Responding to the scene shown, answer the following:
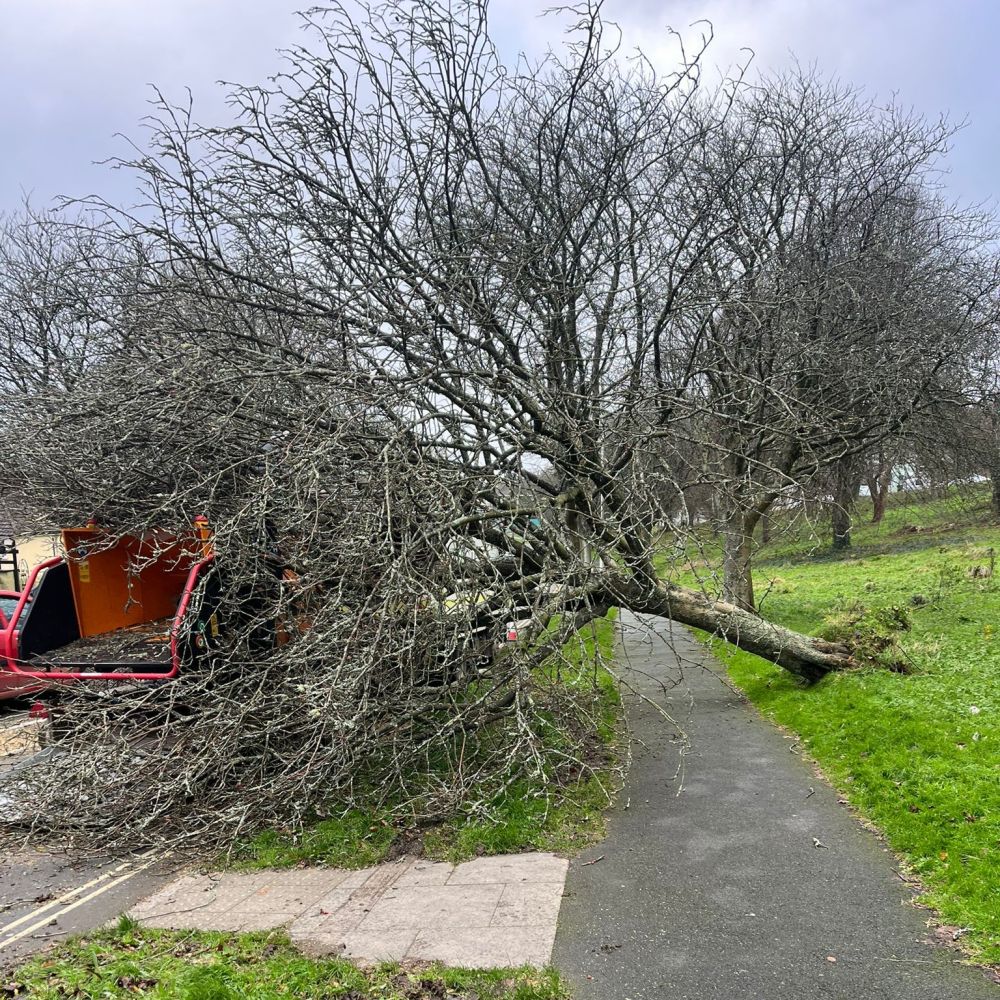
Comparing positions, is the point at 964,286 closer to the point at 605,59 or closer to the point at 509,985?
the point at 605,59

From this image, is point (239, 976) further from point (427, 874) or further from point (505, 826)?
point (505, 826)

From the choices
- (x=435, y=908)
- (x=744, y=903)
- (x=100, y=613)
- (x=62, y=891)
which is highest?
(x=100, y=613)

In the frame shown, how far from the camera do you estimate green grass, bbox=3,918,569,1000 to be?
3730 mm

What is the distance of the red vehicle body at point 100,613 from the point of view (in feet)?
26.2

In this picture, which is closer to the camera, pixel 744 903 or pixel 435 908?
pixel 744 903

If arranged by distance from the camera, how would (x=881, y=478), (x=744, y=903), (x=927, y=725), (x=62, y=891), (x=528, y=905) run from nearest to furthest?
(x=744, y=903), (x=528, y=905), (x=62, y=891), (x=927, y=725), (x=881, y=478)

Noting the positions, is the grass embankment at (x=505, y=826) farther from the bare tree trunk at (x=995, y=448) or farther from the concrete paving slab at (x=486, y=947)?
the bare tree trunk at (x=995, y=448)

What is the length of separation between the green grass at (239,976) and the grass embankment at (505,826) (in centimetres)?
129

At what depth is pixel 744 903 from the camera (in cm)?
454

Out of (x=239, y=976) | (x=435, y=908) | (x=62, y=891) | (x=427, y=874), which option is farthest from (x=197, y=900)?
(x=435, y=908)

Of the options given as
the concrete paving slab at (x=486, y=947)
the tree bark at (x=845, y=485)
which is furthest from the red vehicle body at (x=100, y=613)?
the tree bark at (x=845, y=485)

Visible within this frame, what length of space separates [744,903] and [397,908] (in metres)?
2.07

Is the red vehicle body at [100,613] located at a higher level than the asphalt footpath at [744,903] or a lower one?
higher

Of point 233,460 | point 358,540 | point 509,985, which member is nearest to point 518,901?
point 509,985
